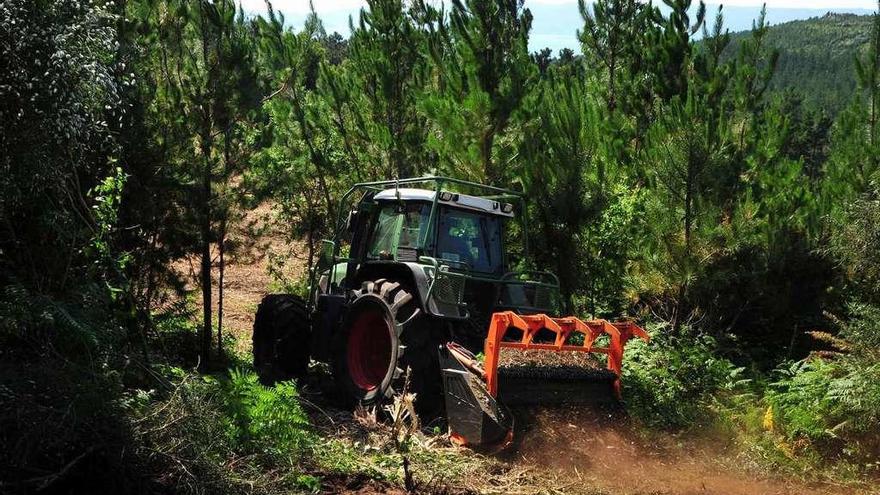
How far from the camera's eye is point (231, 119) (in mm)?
11242

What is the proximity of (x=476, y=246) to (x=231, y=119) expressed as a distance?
4.41 m

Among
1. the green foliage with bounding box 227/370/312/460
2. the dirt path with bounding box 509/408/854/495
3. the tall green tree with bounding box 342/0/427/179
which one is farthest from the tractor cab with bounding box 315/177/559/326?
the tall green tree with bounding box 342/0/427/179

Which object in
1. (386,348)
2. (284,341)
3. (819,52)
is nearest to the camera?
(386,348)

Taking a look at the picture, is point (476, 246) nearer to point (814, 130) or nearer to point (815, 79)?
point (814, 130)

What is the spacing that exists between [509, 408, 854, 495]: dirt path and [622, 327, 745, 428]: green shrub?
52 cm

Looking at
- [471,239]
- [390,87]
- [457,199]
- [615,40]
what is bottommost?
[471,239]

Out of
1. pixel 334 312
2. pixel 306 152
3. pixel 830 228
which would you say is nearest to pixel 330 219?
pixel 306 152

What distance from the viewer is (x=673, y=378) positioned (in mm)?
9242

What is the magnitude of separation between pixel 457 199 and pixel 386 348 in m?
1.76

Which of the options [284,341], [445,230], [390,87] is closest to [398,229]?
[445,230]

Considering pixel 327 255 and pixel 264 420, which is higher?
pixel 327 255

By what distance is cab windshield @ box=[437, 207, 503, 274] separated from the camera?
8406 mm

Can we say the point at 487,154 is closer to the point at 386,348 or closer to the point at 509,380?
the point at 386,348

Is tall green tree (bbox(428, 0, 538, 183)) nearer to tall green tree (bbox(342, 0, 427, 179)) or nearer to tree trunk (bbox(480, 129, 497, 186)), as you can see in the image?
tree trunk (bbox(480, 129, 497, 186))
